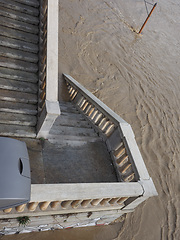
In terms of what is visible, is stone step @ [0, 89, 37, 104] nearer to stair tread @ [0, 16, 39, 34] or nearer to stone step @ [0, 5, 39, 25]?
stair tread @ [0, 16, 39, 34]

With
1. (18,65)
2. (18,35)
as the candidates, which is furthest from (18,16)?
(18,65)

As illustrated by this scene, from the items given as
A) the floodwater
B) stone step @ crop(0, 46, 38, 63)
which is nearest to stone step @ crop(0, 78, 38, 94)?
stone step @ crop(0, 46, 38, 63)

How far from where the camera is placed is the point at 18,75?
5133mm

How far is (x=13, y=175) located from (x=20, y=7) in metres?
4.82

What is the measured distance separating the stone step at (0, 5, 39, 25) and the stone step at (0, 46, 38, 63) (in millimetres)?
951

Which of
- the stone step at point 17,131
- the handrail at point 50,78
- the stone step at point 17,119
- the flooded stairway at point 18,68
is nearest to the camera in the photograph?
the handrail at point 50,78

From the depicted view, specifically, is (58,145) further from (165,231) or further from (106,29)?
(106,29)

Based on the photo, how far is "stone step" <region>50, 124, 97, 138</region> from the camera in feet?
17.5

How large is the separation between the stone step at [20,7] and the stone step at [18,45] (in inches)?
37.9

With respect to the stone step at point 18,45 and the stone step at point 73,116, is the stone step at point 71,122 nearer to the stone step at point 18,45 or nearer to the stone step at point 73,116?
the stone step at point 73,116

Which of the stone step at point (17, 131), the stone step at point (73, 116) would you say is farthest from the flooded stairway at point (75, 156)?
the stone step at point (17, 131)

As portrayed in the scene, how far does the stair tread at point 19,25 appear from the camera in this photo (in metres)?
5.31

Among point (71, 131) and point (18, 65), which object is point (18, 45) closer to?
point (18, 65)

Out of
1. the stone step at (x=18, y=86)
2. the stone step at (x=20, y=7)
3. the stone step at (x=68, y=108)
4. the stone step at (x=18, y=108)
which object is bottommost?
the stone step at (x=68, y=108)
